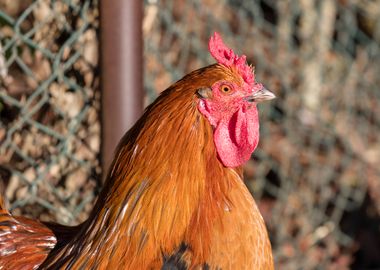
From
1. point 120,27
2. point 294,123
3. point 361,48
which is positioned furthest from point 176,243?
point 361,48

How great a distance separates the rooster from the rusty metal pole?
0.74 meters

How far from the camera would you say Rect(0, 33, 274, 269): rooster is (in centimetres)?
260

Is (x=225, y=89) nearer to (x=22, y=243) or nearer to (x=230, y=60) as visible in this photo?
(x=230, y=60)

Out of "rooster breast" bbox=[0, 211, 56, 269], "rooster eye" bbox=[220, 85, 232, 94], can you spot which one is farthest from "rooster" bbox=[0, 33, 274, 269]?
"rooster breast" bbox=[0, 211, 56, 269]

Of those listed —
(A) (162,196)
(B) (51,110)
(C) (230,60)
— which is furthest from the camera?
(B) (51,110)

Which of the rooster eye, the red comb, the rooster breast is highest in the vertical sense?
the red comb

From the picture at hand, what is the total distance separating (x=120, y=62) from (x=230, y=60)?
32.1 inches

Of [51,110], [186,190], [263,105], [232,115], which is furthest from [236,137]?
[263,105]

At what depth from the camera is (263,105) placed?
4.80 metres

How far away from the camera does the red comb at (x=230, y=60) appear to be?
2.67 m

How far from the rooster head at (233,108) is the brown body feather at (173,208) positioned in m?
0.02

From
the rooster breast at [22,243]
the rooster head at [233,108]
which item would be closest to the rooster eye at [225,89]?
the rooster head at [233,108]

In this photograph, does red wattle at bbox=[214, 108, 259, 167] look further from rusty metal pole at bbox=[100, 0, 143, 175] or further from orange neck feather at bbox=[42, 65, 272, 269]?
rusty metal pole at bbox=[100, 0, 143, 175]

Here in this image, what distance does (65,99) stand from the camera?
3.97m
